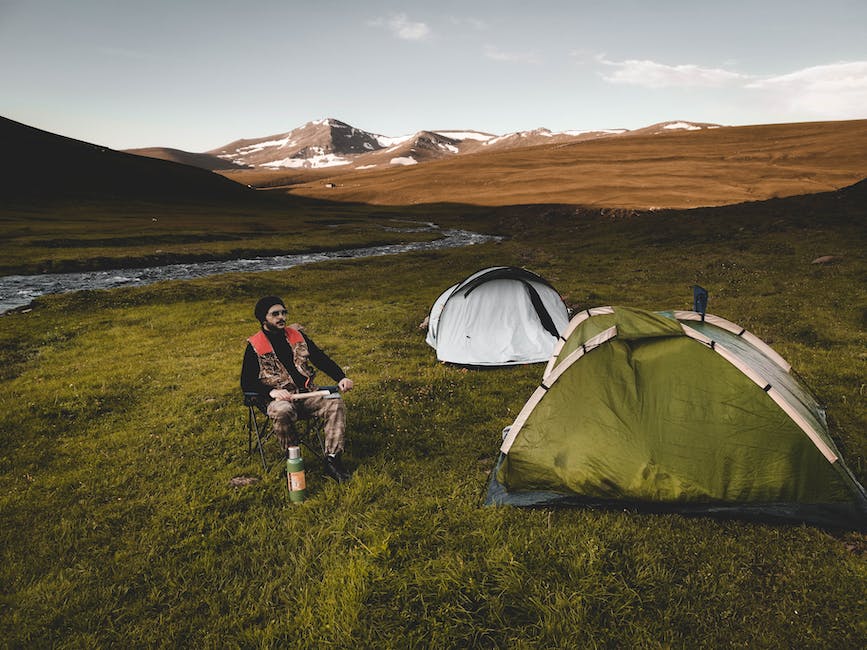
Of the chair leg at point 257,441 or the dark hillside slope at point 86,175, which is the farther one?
the dark hillside slope at point 86,175

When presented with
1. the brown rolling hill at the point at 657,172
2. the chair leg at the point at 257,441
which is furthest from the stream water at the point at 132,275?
the brown rolling hill at the point at 657,172

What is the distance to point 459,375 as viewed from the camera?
12.5m

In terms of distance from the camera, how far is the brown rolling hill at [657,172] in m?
77.9

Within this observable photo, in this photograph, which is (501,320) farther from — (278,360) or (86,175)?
(86,175)

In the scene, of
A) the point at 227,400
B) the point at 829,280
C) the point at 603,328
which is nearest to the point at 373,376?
the point at 227,400

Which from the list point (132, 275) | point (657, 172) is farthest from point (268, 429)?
point (657, 172)

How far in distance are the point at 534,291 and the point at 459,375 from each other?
3.43m

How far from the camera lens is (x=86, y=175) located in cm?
10638

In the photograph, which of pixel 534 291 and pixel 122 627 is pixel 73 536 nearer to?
pixel 122 627

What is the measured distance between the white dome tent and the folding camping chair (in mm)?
5366

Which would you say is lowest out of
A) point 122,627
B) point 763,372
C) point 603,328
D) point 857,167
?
point 122,627

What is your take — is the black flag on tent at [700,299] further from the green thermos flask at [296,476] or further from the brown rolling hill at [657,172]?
the brown rolling hill at [657,172]

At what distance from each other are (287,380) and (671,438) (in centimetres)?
590

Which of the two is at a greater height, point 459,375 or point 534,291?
point 534,291
